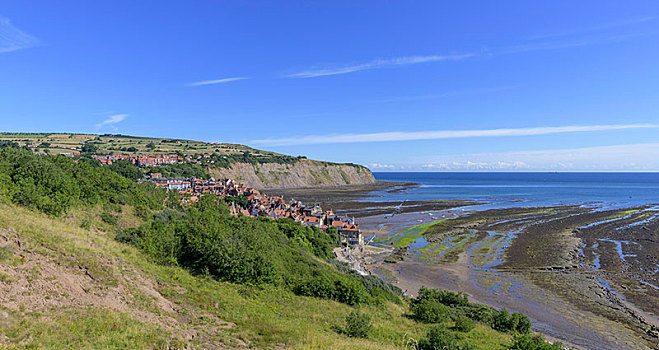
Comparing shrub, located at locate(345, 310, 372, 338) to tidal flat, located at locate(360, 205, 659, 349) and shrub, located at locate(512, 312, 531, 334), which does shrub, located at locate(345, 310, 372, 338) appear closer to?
shrub, located at locate(512, 312, 531, 334)

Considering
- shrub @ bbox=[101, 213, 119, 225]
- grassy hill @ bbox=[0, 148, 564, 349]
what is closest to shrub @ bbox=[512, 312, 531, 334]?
grassy hill @ bbox=[0, 148, 564, 349]

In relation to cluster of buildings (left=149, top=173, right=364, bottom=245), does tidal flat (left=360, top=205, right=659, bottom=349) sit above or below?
below

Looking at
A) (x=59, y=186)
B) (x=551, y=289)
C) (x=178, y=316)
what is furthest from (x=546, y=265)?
(x=59, y=186)

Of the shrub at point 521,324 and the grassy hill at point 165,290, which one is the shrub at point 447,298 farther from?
the shrub at point 521,324

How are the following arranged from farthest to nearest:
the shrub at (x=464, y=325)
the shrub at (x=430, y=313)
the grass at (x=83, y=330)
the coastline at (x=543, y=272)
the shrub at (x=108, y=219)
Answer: the coastline at (x=543, y=272) → the shrub at (x=108, y=219) → the shrub at (x=430, y=313) → the shrub at (x=464, y=325) → the grass at (x=83, y=330)

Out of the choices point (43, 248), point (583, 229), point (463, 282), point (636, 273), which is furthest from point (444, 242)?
point (43, 248)

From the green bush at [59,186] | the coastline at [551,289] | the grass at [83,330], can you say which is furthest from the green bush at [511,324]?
the green bush at [59,186]

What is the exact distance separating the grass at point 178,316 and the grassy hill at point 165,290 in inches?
2.5

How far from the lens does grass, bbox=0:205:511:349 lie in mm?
10562

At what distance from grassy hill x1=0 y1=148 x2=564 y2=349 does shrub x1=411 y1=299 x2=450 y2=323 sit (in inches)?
3.5

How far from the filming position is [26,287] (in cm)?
1178

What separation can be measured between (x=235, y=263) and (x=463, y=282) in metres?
28.4

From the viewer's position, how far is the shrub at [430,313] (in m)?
24.1

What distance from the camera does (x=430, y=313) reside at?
955 inches
